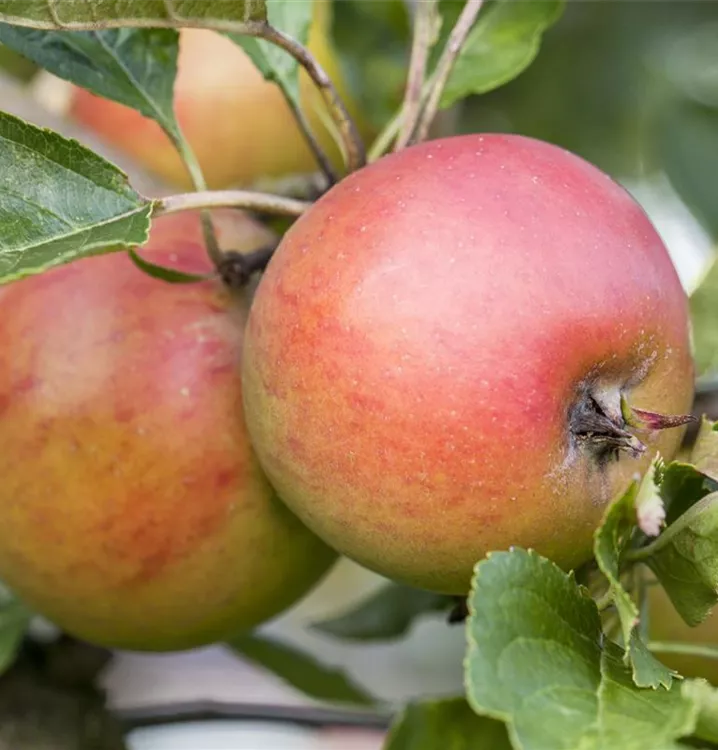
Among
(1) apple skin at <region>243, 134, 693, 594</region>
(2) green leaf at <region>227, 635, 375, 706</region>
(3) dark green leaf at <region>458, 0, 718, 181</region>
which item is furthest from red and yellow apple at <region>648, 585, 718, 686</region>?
(3) dark green leaf at <region>458, 0, 718, 181</region>

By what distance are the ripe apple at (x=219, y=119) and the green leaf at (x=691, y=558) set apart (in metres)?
0.66

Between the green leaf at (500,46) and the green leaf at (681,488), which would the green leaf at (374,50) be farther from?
the green leaf at (681,488)

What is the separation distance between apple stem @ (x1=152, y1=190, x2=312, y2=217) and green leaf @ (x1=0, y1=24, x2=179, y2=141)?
11cm

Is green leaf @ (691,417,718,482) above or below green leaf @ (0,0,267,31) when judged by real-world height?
below

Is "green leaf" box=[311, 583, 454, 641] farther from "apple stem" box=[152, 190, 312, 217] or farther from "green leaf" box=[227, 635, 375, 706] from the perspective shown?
"apple stem" box=[152, 190, 312, 217]

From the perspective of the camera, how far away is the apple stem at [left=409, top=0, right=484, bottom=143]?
60cm

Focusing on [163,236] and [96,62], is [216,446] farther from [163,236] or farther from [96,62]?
[96,62]

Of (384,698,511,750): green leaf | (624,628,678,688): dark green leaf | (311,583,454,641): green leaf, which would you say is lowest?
(311,583,454,641): green leaf

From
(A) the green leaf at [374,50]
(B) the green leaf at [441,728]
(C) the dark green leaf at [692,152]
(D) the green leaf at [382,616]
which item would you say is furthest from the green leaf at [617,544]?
(C) the dark green leaf at [692,152]

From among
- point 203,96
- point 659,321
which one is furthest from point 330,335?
point 203,96

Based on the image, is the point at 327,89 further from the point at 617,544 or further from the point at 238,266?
the point at 617,544

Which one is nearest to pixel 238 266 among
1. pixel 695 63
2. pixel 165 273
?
pixel 165 273

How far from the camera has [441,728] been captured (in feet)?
2.27

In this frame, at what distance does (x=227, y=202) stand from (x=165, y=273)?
6cm
